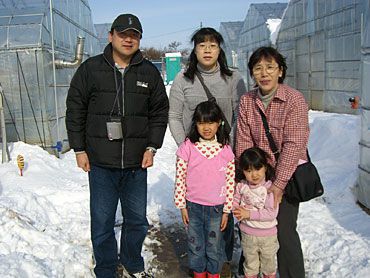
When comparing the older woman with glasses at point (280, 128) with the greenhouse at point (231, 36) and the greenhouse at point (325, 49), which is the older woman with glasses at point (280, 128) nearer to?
the greenhouse at point (325, 49)

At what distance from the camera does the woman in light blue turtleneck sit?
3.24 m

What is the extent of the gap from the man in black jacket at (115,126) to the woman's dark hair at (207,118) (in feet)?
0.95

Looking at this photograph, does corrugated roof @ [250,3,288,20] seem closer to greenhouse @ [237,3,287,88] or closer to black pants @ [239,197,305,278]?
greenhouse @ [237,3,287,88]

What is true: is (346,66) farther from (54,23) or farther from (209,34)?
(209,34)

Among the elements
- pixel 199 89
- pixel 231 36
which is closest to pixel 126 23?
pixel 199 89

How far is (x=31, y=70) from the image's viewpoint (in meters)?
8.39

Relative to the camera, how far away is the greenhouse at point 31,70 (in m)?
8.32

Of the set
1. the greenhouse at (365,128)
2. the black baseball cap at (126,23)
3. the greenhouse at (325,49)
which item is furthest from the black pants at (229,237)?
the greenhouse at (325,49)

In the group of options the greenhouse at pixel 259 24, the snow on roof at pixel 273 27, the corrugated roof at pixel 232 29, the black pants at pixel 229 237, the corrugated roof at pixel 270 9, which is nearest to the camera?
the black pants at pixel 229 237

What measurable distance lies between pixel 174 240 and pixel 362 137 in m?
2.77

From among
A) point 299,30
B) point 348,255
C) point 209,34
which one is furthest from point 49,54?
point 299,30

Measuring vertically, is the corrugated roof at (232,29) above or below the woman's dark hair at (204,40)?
above

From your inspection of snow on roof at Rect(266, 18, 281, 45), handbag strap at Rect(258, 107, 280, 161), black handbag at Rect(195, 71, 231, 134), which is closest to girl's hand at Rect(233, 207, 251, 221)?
handbag strap at Rect(258, 107, 280, 161)

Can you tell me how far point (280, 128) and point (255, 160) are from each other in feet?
0.96
